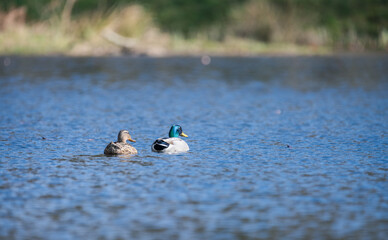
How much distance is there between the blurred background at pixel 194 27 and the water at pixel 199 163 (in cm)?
1890

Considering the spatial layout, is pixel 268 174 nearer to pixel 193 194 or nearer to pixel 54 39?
pixel 193 194

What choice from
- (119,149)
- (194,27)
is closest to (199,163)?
(119,149)

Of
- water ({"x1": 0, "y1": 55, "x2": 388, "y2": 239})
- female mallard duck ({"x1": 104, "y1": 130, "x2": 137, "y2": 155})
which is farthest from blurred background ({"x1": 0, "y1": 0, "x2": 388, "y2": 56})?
female mallard duck ({"x1": 104, "y1": 130, "x2": 137, "y2": 155})

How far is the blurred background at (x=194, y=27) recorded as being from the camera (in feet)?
167

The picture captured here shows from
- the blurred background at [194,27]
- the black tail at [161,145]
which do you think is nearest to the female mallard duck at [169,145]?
the black tail at [161,145]

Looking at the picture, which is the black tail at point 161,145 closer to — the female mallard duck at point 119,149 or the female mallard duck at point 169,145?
the female mallard duck at point 169,145

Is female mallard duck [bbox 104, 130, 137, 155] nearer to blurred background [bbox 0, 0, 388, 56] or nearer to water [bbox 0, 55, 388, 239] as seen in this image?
water [bbox 0, 55, 388, 239]

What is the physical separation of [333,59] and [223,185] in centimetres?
3648

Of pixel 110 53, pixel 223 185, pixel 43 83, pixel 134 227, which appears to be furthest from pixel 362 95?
pixel 110 53

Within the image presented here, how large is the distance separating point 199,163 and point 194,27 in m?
48.7

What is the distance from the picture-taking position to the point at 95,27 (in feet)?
169

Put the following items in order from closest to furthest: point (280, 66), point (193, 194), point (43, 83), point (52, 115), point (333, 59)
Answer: point (193, 194) → point (52, 115) → point (43, 83) → point (280, 66) → point (333, 59)

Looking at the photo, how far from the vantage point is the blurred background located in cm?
5100

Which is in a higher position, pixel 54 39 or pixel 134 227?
pixel 54 39
